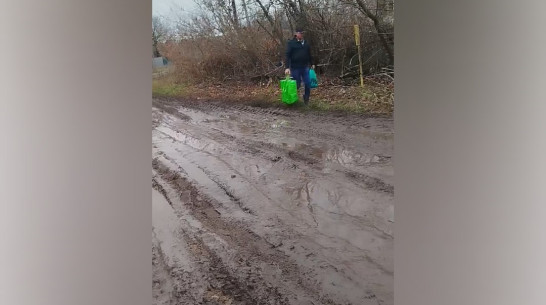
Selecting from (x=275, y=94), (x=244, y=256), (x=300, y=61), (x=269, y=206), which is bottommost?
(x=244, y=256)

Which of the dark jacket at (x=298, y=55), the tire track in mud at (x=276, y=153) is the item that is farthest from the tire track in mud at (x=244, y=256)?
the dark jacket at (x=298, y=55)

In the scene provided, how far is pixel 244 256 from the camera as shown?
4.17 meters

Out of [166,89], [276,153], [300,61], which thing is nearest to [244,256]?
[276,153]

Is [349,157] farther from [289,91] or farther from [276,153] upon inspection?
[289,91]

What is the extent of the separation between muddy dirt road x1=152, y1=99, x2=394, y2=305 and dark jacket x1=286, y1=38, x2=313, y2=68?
40 centimetres

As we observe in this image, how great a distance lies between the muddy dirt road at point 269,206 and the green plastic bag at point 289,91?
0.37 ft

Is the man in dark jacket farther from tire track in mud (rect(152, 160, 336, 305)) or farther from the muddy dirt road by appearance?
tire track in mud (rect(152, 160, 336, 305))

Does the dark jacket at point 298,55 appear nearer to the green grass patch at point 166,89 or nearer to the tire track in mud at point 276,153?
the tire track in mud at point 276,153

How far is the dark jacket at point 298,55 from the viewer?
170 inches

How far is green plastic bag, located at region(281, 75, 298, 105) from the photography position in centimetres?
433

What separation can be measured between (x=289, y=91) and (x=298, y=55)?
1.00 feet

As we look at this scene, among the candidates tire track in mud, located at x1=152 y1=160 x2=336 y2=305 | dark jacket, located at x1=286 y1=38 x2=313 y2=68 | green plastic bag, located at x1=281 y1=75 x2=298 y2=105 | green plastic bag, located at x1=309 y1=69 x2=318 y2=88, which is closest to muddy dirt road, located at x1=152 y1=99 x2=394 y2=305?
tire track in mud, located at x1=152 y1=160 x2=336 y2=305
